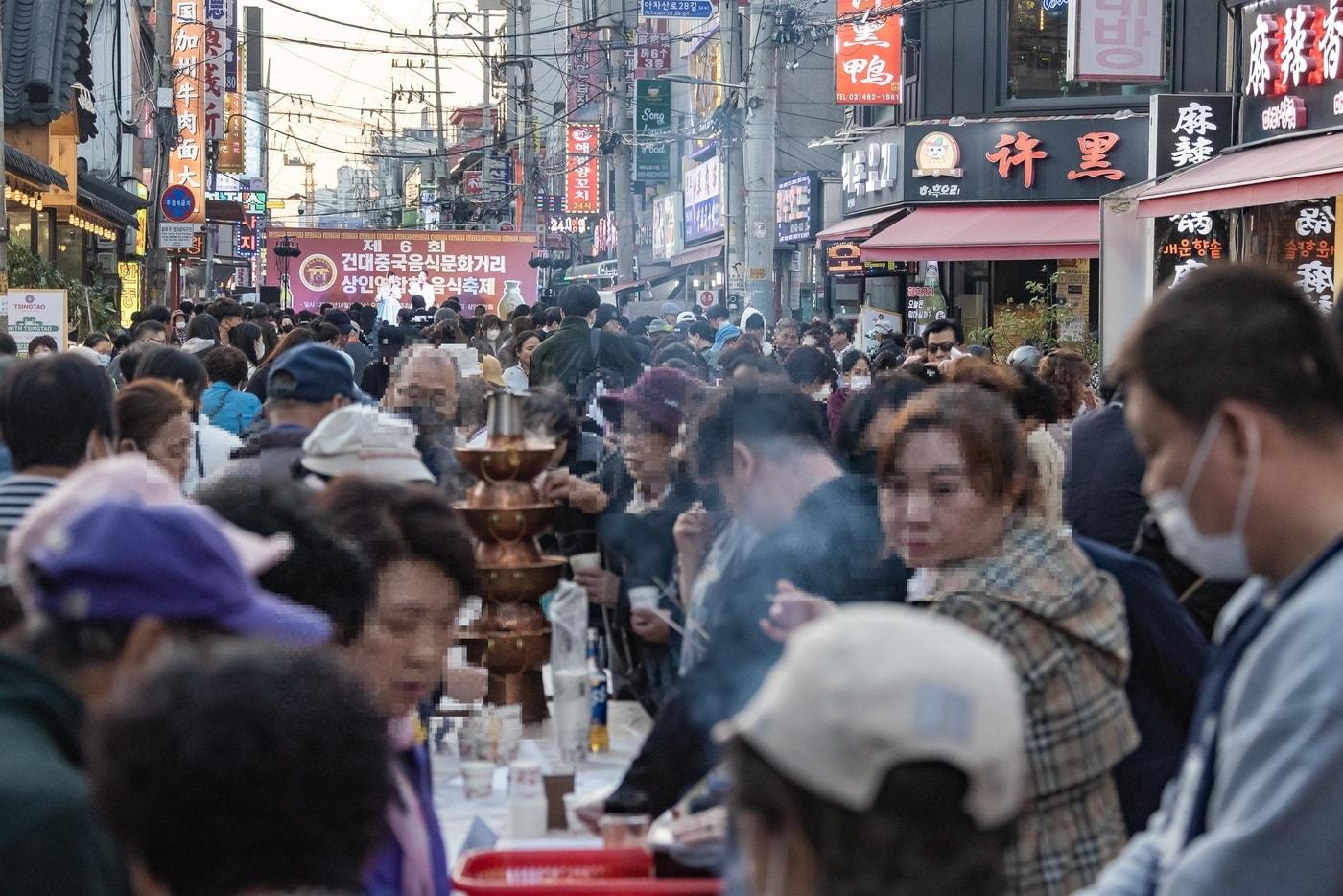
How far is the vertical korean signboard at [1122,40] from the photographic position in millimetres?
18844

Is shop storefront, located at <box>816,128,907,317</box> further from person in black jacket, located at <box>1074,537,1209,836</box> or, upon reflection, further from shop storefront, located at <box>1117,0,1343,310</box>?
person in black jacket, located at <box>1074,537,1209,836</box>

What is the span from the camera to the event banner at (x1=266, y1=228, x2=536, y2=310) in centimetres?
3578

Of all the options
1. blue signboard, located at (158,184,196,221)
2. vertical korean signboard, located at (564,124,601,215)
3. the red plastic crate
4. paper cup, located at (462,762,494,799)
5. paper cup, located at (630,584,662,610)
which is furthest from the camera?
vertical korean signboard, located at (564,124,601,215)

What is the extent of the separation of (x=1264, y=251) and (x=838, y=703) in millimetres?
15343

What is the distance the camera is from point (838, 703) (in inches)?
59.2

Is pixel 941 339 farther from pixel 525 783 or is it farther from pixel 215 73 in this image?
pixel 215 73

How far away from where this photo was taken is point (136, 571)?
1.90m

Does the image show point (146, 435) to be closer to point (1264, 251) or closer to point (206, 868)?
point (206, 868)

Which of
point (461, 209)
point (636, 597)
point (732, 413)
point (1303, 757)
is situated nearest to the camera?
point (1303, 757)

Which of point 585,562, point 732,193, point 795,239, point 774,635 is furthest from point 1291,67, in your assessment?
point 795,239

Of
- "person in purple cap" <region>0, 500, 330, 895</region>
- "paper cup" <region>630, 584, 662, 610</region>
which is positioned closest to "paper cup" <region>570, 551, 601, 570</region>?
"paper cup" <region>630, 584, 662, 610</region>

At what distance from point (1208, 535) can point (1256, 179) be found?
1127 centimetres

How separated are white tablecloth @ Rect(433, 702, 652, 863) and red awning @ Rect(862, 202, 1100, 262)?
1642 cm

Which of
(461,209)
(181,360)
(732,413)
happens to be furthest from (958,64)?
(461,209)
